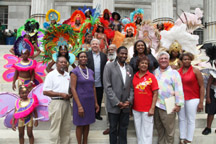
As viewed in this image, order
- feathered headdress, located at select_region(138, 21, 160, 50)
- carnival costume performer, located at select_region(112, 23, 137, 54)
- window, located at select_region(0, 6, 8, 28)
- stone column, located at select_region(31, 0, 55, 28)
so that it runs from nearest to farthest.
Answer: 1. feathered headdress, located at select_region(138, 21, 160, 50)
2. carnival costume performer, located at select_region(112, 23, 137, 54)
3. stone column, located at select_region(31, 0, 55, 28)
4. window, located at select_region(0, 6, 8, 28)

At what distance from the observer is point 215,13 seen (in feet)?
40.1

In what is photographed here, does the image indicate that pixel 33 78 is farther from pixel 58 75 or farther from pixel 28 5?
pixel 28 5

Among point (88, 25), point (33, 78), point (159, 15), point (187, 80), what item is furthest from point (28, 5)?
point (187, 80)

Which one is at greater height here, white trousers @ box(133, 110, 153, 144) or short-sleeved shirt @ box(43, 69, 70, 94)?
short-sleeved shirt @ box(43, 69, 70, 94)

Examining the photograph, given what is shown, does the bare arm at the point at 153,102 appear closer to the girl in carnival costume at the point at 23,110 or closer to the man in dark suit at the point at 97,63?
the man in dark suit at the point at 97,63

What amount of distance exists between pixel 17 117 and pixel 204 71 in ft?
13.9

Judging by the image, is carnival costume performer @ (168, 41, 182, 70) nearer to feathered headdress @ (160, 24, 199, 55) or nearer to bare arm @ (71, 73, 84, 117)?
feathered headdress @ (160, 24, 199, 55)

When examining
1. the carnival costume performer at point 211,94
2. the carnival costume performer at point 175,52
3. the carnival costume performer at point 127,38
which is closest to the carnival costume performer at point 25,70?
the carnival costume performer at point 127,38

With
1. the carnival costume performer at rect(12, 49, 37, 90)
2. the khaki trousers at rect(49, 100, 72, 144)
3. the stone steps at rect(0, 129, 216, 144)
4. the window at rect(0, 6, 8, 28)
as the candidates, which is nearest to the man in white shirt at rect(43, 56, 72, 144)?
the khaki trousers at rect(49, 100, 72, 144)

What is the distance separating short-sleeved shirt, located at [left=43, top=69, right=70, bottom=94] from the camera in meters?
3.34

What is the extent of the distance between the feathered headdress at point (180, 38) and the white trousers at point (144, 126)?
1993 mm

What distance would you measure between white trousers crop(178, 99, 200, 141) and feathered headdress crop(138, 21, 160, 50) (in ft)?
5.98

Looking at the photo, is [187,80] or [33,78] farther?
[33,78]

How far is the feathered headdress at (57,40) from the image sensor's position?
493cm
